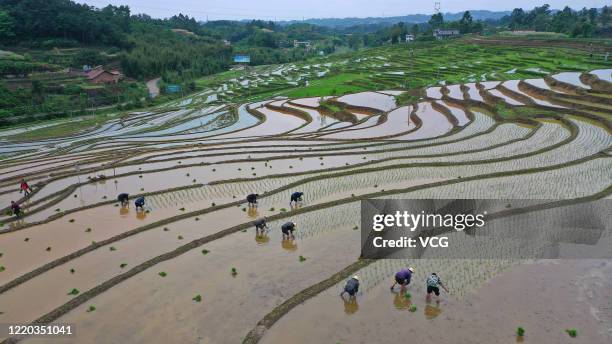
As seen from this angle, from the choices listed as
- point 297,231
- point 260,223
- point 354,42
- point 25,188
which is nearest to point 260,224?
point 260,223

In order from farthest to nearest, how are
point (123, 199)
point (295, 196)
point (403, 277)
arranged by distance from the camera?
1. point (123, 199)
2. point (295, 196)
3. point (403, 277)

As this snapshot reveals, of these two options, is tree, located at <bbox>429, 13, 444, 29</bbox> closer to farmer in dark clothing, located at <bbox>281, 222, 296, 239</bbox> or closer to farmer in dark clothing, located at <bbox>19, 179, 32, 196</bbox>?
farmer in dark clothing, located at <bbox>19, 179, 32, 196</bbox>

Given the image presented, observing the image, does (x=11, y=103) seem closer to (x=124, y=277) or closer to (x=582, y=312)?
(x=124, y=277)

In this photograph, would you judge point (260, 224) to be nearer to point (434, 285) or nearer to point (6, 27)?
point (434, 285)

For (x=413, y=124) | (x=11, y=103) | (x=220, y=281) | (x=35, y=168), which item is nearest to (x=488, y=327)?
(x=220, y=281)

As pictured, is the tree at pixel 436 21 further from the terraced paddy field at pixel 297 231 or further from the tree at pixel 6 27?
the tree at pixel 6 27

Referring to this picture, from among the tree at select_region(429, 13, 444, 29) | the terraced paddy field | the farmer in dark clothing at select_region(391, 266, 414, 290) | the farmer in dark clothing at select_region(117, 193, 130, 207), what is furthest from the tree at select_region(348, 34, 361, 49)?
→ the farmer in dark clothing at select_region(391, 266, 414, 290)

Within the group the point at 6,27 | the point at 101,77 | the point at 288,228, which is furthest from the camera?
the point at 6,27
